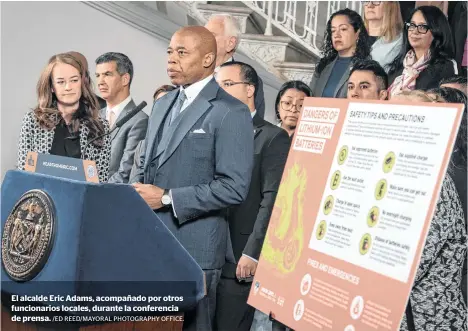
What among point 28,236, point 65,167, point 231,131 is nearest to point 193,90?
point 231,131

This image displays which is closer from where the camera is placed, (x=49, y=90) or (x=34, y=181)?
(x=34, y=181)

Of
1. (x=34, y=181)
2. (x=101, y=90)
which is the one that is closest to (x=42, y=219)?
(x=34, y=181)

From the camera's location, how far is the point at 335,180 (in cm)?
221

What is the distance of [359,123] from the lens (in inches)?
86.3

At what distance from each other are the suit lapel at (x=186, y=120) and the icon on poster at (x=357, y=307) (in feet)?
3.54

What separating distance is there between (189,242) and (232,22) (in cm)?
147

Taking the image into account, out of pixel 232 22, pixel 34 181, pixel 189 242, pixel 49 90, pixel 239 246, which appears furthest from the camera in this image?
pixel 232 22

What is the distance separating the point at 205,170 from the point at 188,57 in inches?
16.7

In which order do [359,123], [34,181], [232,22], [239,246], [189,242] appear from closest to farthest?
1. [359,123]
2. [34,181]
3. [189,242]
4. [239,246]
5. [232,22]

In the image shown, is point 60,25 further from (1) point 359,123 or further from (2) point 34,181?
(1) point 359,123

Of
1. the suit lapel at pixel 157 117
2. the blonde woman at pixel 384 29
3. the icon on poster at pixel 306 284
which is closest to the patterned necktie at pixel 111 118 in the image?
the suit lapel at pixel 157 117

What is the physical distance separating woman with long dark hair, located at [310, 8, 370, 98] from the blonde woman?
56 mm

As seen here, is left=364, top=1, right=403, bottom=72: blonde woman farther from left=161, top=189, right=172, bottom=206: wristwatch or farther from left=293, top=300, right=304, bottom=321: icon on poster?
left=293, top=300, right=304, bottom=321: icon on poster

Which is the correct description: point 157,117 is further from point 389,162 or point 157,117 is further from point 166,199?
point 389,162
